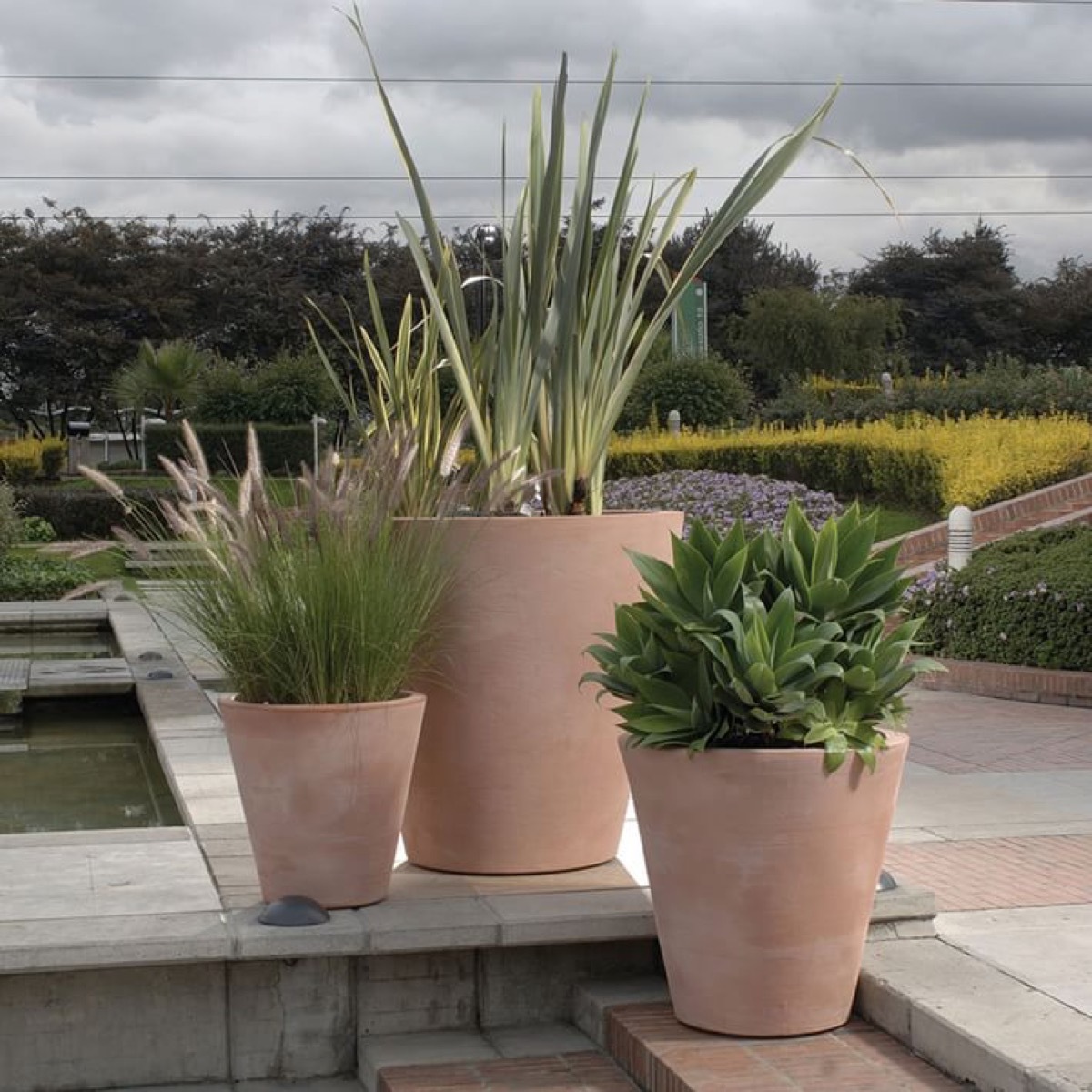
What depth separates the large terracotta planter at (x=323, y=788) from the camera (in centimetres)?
367

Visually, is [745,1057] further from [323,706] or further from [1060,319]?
[1060,319]

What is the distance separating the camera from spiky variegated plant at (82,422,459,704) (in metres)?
3.69

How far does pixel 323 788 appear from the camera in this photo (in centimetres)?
370

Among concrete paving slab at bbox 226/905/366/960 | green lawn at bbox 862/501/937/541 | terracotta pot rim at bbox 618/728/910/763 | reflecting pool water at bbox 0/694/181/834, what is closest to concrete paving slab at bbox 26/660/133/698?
reflecting pool water at bbox 0/694/181/834

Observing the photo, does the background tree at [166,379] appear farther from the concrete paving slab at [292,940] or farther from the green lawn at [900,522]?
the concrete paving slab at [292,940]

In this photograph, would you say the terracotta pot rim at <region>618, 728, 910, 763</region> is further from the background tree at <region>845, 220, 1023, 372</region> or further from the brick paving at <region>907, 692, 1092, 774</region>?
the background tree at <region>845, 220, 1023, 372</region>

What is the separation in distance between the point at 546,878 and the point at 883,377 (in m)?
23.8

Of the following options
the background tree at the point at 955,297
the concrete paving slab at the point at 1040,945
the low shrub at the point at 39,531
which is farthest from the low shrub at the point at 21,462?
the background tree at the point at 955,297

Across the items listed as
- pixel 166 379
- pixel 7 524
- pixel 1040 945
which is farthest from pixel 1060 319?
pixel 1040 945

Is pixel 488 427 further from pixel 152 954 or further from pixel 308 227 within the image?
pixel 308 227

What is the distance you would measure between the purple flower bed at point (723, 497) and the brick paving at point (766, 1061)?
35.0 feet

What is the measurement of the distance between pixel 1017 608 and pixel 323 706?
6.18 metres

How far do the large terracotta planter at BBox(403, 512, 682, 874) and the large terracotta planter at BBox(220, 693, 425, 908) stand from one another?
32cm

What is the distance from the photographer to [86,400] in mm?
43906
